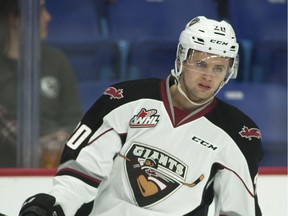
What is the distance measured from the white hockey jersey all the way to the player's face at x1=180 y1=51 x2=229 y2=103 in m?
0.08

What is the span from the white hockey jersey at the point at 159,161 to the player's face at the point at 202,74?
0.08 meters

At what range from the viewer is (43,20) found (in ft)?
13.3

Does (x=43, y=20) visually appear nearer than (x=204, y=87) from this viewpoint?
No

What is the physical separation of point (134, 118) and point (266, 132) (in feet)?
4.96

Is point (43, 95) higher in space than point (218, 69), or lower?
lower

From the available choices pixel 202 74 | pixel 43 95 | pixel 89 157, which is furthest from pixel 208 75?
pixel 43 95

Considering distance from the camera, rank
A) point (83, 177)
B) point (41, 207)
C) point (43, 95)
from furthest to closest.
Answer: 1. point (43, 95)
2. point (83, 177)
3. point (41, 207)

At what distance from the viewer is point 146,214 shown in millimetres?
2797

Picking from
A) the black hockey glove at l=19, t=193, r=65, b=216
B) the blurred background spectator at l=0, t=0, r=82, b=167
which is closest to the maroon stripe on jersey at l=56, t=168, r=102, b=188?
the black hockey glove at l=19, t=193, r=65, b=216

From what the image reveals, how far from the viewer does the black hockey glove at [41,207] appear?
2.59 meters

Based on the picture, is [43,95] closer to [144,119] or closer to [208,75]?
[144,119]

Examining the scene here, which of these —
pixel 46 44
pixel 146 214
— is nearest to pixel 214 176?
pixel 146 214

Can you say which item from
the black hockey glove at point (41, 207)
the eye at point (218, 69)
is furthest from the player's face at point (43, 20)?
the black hockey glove at point (41, 207)

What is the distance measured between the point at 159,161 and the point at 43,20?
141 centimetres
